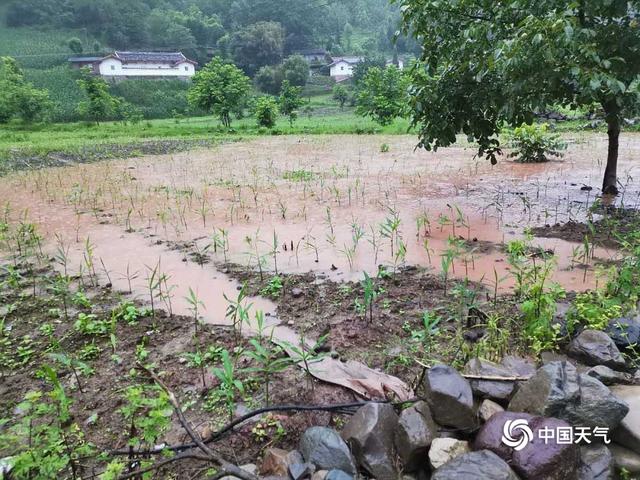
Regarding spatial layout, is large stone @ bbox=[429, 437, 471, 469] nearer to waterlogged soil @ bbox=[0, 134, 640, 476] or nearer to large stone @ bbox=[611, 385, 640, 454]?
waterlogged soil @ bbox=[0, 134, 640, 476]

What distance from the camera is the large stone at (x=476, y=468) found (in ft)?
6.15

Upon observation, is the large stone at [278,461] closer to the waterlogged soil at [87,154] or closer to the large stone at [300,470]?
the large stone at [300,470]

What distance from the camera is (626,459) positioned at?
2.07 meters

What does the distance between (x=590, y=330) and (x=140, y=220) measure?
5920 millimetres

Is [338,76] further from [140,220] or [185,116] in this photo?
[140,220]

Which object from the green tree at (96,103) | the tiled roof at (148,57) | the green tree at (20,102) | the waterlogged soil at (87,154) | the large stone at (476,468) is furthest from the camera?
the tiled roof at (148,57)

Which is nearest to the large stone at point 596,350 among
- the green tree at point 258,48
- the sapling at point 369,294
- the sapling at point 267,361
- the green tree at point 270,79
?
the sapling at point 369,294

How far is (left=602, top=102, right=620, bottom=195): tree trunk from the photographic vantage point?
562 centimetres

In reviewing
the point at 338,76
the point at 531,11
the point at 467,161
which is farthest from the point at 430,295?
the point at 338,76

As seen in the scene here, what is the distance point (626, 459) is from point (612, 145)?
549 cm

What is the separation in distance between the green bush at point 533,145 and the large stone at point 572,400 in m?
9.38

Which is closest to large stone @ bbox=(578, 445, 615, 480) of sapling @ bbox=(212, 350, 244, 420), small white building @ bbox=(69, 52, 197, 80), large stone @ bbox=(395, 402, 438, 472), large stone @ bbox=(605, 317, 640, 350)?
large stone @ bbox=(395, 402, 438, 472)

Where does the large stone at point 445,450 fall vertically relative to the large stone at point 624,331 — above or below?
below

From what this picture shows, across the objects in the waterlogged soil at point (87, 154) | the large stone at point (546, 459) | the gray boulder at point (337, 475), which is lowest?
the gray boulder at point (337, 475)
